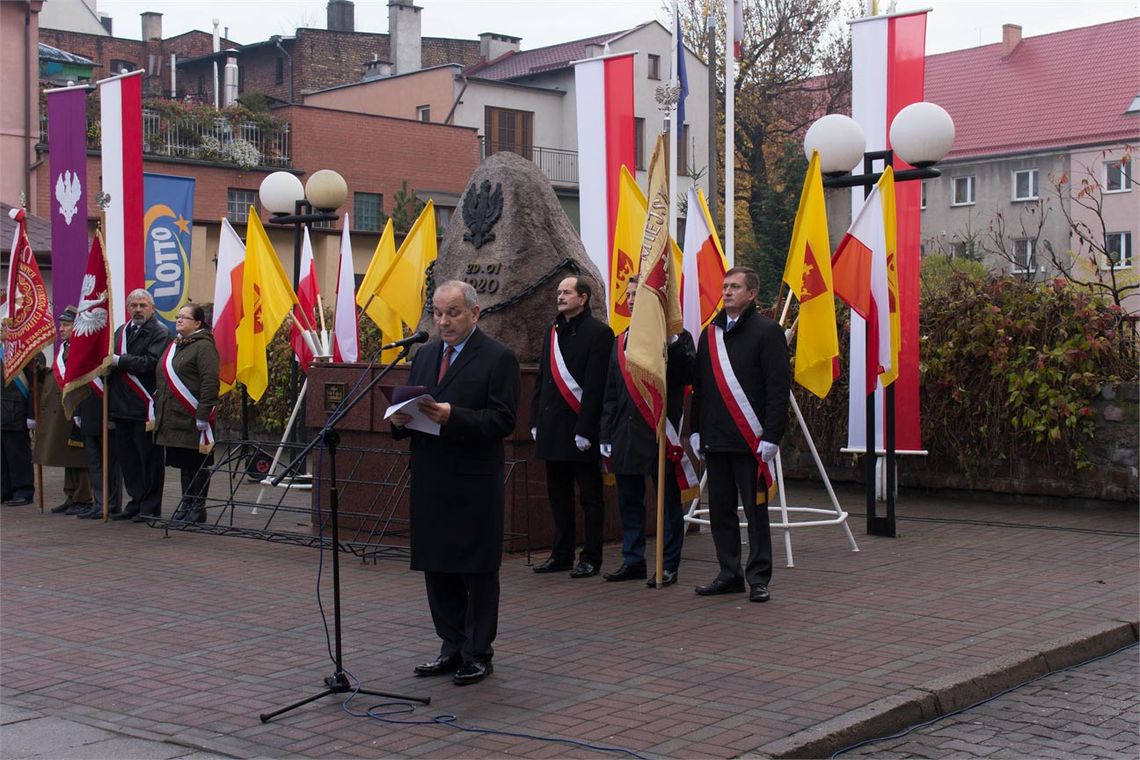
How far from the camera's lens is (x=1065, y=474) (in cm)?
1296

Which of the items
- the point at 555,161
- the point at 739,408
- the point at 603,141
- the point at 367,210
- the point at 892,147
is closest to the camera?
the point at 739,408

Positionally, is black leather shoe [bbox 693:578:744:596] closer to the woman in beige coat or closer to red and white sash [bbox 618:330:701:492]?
red and white sash [bbox 618:330:701:492]

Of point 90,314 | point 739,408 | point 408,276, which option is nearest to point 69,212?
point 90,314

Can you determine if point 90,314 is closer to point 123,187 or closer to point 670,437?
point 123,187

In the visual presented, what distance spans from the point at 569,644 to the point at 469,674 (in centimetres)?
95

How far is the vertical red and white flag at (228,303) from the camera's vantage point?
14.4 meters

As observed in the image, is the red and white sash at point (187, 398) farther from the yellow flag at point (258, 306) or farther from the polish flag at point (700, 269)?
the polish flag at point (700, 269)

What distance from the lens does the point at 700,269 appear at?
10.3 meters

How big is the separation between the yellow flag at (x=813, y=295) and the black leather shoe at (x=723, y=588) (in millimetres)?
1841

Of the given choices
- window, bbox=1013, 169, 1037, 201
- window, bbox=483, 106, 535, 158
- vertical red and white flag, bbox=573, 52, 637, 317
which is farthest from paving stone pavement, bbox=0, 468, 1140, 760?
window, bbox=1013, 169, 1037, 201

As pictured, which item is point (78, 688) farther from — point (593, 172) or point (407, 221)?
point (407, 221)

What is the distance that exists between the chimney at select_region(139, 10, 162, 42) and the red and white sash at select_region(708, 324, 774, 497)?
53.4 meters

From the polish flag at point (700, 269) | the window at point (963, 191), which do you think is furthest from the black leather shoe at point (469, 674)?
the window at point (963, 191)

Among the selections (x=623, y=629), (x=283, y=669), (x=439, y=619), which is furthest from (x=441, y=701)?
(x=623, y=629)
